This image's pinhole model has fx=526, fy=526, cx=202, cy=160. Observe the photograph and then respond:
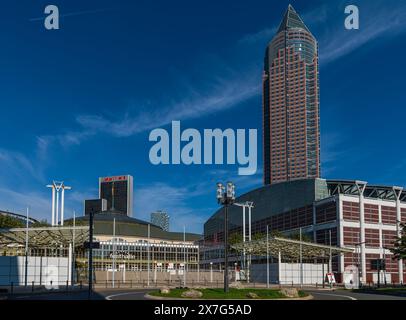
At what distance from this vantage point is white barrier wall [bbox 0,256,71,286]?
193 ft

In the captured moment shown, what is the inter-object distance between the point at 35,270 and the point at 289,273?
40058 mm

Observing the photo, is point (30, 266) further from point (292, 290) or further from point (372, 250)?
point (372, 250)

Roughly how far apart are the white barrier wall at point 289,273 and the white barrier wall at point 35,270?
1335 inches

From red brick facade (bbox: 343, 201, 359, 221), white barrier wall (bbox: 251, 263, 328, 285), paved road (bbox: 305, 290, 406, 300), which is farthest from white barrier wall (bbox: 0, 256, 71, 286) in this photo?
red brick facade (bbox: 343, 201, 359, 221)

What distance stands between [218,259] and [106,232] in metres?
41.4

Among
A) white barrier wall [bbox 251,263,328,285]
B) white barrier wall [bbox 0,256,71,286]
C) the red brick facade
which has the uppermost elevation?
the red brick facade

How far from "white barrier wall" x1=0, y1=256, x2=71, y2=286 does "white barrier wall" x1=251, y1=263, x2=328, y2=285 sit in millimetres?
33899

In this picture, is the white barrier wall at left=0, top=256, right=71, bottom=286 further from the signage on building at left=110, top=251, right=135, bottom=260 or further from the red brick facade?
the signage on building at left=110, top=251, right=135, bottom=260

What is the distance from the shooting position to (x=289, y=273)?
273 ft

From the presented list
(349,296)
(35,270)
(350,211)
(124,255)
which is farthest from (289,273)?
(124,255)

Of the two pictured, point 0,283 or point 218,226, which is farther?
point 218,226

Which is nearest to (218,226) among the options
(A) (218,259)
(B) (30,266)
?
(A) (218,259)

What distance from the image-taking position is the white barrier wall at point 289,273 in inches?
3242
